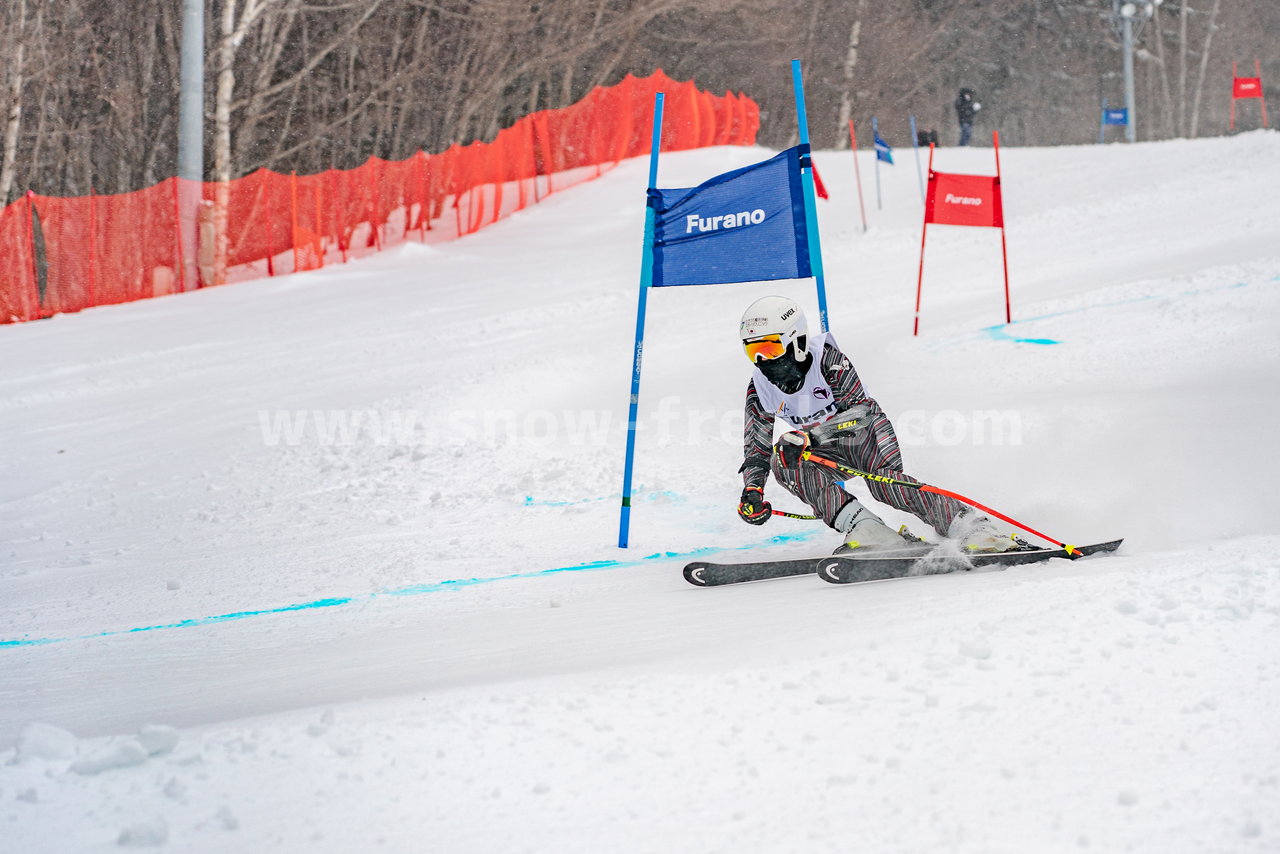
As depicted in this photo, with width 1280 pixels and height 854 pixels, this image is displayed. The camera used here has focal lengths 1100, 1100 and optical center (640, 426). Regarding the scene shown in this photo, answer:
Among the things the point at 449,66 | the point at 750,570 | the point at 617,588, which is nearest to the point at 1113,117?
the point at 449,66

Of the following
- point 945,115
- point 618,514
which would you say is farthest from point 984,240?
point 945,115

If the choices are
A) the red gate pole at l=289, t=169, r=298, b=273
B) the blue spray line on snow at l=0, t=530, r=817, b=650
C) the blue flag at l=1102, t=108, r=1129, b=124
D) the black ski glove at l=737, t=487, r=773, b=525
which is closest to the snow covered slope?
the blue spray line on snow at l=0, t=530, r=817, b=650

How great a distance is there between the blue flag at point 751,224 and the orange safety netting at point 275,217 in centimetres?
1096

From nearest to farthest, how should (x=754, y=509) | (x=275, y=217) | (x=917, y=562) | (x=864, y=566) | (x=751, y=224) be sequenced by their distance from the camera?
(x=864, y=566), (x=917, y=562), (x=754, y=509), (x=751, y=224), (x=275, y=217)

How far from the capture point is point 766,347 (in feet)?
16.1

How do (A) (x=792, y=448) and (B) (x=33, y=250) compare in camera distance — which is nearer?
(A) (x=792, y=448)

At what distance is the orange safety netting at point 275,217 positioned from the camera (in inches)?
543

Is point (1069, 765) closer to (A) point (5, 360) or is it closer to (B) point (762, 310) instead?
(B) point (762, 310)

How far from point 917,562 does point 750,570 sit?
0.73 metres

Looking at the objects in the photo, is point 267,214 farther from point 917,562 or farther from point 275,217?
point 917,562

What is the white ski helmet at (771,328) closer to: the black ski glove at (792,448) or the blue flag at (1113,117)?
the black ski glove at (792,448)

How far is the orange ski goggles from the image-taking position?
489cm

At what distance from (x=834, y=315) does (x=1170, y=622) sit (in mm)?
8253

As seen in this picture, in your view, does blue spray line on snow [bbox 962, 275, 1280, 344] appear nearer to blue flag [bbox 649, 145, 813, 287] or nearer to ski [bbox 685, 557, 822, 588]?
blue flag [bbox 649, 145, 813, 287]
